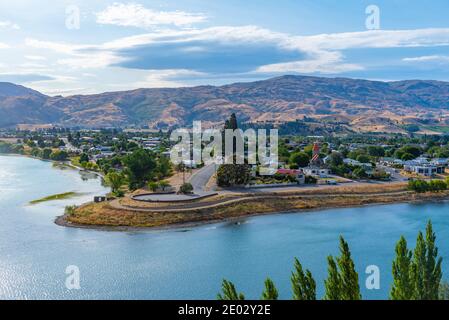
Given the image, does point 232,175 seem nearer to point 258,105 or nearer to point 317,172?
point 317,172

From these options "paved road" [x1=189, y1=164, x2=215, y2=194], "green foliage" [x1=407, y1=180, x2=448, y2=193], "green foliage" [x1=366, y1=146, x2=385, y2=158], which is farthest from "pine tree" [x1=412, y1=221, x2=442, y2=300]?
"green foliage" [x1=366, y1=146, x2=385, y2=158]

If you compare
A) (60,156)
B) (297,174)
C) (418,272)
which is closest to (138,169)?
(297,174)

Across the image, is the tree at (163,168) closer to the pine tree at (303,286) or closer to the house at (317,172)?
the house at (317,172)

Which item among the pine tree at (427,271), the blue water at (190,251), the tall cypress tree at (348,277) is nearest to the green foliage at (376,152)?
the blue water at (190,251)

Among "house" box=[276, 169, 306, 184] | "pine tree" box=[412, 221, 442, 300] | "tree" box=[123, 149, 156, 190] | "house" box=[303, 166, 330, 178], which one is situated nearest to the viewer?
"pine tree" box=[412, 221, 442, 300]

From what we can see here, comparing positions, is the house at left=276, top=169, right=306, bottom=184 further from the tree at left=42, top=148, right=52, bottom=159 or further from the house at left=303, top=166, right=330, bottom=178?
the tree at left=42, top=148, right=52, bottom=159

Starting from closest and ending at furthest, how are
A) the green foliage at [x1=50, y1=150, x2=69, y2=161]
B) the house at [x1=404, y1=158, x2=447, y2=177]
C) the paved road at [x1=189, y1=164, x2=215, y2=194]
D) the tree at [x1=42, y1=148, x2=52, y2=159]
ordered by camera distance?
the paved road at [x1=189, y1=164, x2=215, y2=194] → the house at [x1=404, y1=158, x2=447, y2=177] → the green foliage at [x1=50, y1=150, x2=69, y2=161] → the tree at [x1=42, y1=148, x2=52, y2=159]
